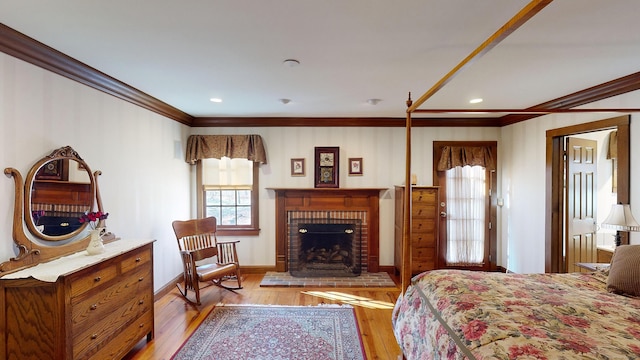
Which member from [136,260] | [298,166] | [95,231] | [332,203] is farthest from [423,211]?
[95,231]

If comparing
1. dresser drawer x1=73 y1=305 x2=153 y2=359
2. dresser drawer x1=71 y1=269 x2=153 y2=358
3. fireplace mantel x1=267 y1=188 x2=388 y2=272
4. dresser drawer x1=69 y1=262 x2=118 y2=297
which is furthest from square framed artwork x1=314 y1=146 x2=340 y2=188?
dresser drawer x1=69 y1=262 x2=118 y2=297

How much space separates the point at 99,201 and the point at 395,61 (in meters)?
2.81

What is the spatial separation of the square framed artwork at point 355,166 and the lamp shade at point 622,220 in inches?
111

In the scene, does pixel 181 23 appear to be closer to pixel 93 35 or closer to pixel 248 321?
pixel 93 35

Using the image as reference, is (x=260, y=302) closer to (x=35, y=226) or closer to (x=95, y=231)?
(x=95, y=231)

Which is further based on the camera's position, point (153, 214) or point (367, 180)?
point (367, 180)

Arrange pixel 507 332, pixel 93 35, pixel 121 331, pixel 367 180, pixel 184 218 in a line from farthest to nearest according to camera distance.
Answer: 1. pixel 367 180
2. pixel 184 218
3. pixel 121 331
4. pixel 93 35
5. pixel 507 332

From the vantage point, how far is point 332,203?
4.44 meters

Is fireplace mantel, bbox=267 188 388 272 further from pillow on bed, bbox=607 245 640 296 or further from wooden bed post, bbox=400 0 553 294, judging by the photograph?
pillow on bed, bbox=607 245 640 296

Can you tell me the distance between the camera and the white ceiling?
1.55m

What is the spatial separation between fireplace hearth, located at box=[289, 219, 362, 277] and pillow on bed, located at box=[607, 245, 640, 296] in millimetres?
2880

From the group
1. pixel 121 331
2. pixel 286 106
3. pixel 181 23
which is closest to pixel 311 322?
pixel 121 331

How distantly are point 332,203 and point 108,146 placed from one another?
2867mm

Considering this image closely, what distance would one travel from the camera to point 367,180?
4.56 m
